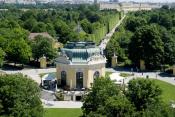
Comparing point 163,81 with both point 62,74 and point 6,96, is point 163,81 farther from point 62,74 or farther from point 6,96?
point 6,96

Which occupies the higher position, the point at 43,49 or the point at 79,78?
the point at 43,49

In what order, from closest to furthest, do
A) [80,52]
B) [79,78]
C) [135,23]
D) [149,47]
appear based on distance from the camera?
[79,78] → [80,52] → [149,47] → [135,23]

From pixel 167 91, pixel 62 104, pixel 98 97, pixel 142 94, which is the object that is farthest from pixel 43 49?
pixel 98 97

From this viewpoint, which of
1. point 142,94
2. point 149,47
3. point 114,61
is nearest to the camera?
point 142,94

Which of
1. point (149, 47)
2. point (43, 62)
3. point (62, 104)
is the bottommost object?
point (62, 104)

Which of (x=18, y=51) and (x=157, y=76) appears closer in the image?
(x=157, y=76)

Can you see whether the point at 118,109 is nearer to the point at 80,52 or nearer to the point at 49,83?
the point at 80,52
